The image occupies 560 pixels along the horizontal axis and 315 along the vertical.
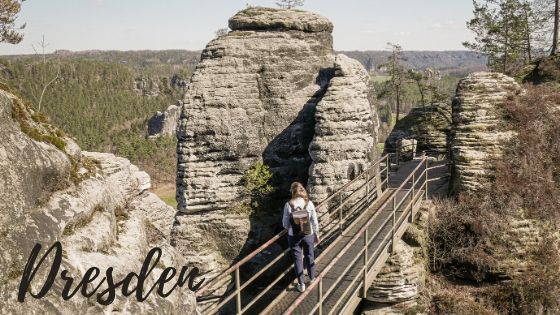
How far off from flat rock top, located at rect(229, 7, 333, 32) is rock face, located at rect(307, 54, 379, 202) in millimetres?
4856

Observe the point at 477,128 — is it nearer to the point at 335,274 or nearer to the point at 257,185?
the point at 335,274

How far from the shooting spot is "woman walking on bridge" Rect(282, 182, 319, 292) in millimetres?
8016

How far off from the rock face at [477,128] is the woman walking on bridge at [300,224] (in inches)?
347

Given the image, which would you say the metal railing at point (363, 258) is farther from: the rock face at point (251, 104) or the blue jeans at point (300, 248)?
the rock face at point (251, 104)

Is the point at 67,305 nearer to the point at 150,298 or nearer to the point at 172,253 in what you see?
the point at 150,298

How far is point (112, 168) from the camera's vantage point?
11.8 metres

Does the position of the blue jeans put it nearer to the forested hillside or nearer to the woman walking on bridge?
the woman walking on bridge

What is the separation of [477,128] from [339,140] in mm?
5318

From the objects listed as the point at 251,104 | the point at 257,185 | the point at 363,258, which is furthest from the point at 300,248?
the point at 251,104

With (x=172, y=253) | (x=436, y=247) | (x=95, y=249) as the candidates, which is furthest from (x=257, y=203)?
(x=95, y=249)

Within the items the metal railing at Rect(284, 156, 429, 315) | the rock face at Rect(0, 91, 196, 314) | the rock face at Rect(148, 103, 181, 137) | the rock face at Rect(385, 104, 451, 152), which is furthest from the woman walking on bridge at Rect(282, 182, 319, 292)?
the rock face at Rect(148, 103, 181, 137)

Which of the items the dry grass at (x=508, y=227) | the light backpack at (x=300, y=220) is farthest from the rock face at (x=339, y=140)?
the light backpack at (x=300, y=220)

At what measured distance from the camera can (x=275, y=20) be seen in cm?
2117

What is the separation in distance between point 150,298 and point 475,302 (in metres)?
11.6
